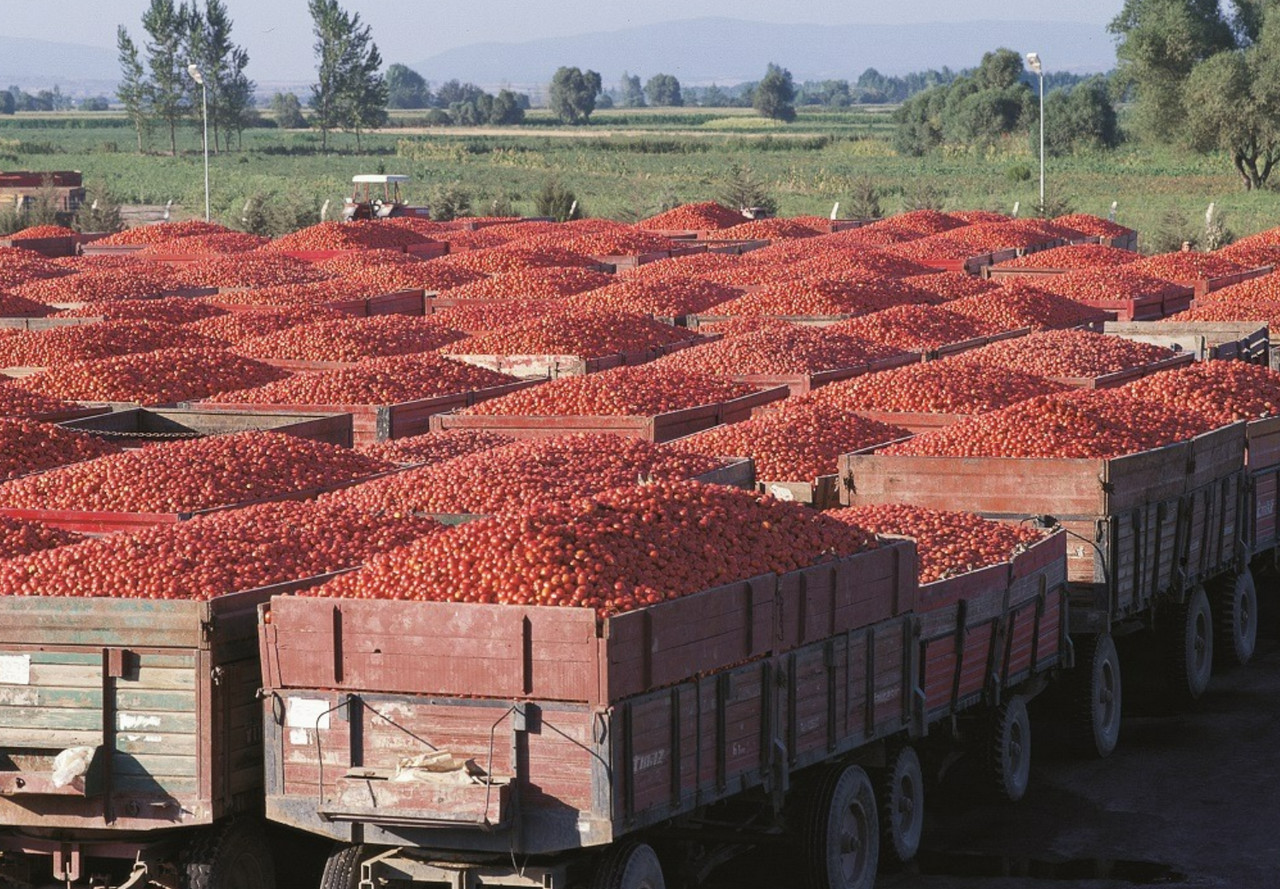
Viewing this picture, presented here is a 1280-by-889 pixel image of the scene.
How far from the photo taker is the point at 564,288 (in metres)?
31.3

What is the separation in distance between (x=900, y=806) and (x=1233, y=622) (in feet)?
20.0

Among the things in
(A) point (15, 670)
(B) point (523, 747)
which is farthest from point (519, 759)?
(A) point (15, 670)

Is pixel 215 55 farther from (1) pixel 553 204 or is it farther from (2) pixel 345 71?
(1) pixel 553 204

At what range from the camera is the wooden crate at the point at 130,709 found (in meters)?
9.20

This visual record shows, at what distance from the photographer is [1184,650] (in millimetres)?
15078

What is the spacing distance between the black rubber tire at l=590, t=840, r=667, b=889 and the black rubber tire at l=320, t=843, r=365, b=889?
106cm

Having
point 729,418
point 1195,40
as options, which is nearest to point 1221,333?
point 729,418

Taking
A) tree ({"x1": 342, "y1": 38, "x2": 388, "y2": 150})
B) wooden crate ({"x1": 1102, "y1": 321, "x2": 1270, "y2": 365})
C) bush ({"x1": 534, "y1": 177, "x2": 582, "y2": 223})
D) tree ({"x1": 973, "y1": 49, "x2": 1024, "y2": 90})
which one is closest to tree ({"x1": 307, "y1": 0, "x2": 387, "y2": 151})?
tree ({"x1": 342, "y1": 38, "x2": 388, "y2": 150})

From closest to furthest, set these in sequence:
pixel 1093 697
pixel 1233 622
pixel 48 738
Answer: pixel 48 738, pixel 1093 697, pixel 1233 622

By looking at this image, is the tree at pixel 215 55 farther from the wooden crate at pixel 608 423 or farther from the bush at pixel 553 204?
the wooden crate at pixel 608 423

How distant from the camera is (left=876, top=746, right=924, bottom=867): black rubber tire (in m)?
11.1

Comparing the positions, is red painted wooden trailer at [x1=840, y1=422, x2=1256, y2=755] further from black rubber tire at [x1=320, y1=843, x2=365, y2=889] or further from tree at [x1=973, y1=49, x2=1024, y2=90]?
tree at [x1=973, y1=49, x2=1024, y2=90]

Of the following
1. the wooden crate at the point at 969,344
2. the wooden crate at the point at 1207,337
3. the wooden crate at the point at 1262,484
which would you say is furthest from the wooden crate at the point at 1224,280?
the wooden crate at the point at 1262,484

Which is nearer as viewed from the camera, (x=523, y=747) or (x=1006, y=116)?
(x=523, y=747)
